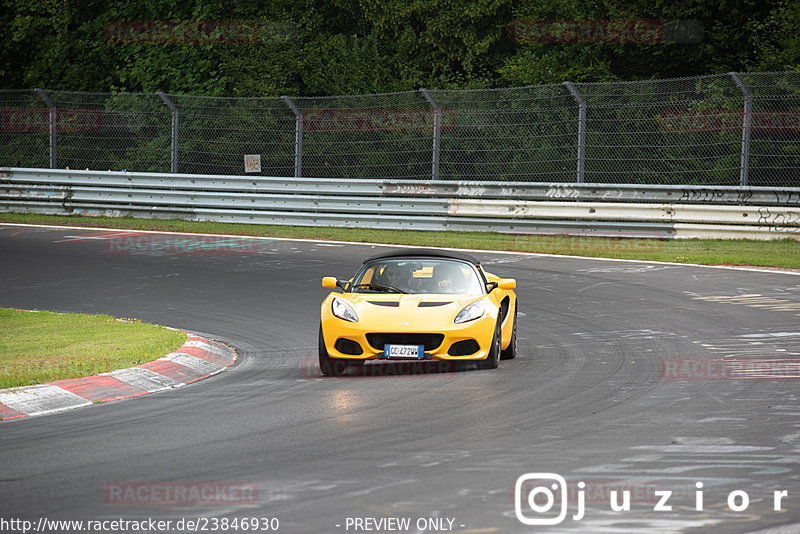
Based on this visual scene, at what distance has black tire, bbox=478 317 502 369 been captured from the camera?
1042cm

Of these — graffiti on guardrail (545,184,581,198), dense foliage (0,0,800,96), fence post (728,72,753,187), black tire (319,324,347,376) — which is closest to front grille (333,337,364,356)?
black tire (319,324,347,376)

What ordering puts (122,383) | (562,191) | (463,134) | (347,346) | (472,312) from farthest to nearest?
(463,134) → (562,191) → (472,312) → (347,346) → (122,383)

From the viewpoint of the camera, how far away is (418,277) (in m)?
11.5

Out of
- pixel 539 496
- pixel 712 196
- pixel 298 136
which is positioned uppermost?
pixel 298 136

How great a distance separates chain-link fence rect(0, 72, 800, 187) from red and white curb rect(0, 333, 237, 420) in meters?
12.4

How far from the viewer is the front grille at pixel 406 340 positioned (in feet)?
33.6

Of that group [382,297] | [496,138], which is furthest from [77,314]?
[496,138]

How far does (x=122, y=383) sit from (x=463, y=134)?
Answer: 15.2 m

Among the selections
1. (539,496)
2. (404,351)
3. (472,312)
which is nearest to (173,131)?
(472,312)

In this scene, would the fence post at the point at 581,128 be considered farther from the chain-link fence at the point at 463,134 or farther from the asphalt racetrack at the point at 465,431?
the asphalt racetrack at the point at 465,431

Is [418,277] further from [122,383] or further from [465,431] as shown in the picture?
[465,431]

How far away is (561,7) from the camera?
31.3 meters

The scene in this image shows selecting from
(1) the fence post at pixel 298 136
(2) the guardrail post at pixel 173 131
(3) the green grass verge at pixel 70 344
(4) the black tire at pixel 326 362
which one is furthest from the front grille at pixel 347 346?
(2) the guardrail post at pixel 173 131

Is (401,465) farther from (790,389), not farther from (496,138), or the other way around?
(496,138)
